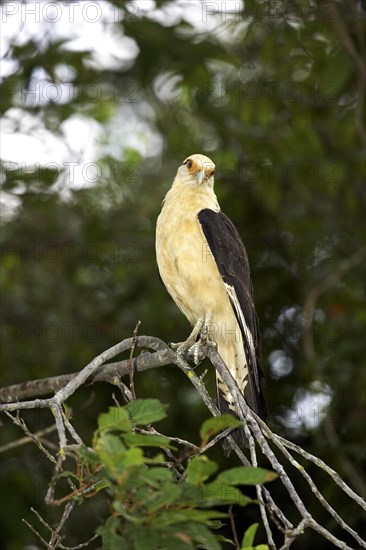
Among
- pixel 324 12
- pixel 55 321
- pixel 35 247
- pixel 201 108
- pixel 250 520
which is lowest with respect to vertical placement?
pixel 250 520

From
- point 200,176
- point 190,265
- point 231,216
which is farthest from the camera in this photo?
point 231,216

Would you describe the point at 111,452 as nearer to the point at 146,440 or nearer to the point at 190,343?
the point at 146,440

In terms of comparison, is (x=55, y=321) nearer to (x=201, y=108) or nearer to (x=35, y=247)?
(x=35, y=247)

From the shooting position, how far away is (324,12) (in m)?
5.42

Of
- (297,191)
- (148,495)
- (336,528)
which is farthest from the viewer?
(297,191)

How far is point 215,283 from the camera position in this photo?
4223 mm

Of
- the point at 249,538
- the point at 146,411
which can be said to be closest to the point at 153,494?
the point at 146,411

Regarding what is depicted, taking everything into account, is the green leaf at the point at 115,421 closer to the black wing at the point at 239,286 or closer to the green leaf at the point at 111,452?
the green leaf at the point at 111,452

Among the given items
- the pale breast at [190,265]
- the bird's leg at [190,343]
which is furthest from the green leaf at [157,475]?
the pale breast at [190,265]

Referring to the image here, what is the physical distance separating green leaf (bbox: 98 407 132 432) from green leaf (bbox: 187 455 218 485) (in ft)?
0.58

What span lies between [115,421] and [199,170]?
2740 mm

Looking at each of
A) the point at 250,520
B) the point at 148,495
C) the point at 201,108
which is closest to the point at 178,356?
the point at 148,495

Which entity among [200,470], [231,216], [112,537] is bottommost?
[231,216]

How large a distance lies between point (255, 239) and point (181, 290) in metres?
2.17
